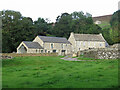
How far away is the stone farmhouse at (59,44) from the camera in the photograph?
72894 mm

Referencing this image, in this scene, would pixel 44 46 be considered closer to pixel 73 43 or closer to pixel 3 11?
pixel 73 43

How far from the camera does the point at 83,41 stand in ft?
296

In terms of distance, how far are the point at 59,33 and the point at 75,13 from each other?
2994 cm

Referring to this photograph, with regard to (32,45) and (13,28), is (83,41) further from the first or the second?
(13,28)

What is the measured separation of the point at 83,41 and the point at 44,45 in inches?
824

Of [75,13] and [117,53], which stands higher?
[75,13]

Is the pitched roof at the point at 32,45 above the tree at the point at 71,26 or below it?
below

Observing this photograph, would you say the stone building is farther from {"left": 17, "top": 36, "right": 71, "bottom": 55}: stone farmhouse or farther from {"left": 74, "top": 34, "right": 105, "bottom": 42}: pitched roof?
{"left": 17, "top": 36, "right": 71, "bottom": 55}: stone farmhouse

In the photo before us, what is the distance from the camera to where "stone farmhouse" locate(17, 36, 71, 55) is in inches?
2830

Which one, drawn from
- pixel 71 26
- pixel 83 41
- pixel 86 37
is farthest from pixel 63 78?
pixel 71 26

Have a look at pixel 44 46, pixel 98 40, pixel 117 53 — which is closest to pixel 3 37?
pixel 44 46

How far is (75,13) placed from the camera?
150m

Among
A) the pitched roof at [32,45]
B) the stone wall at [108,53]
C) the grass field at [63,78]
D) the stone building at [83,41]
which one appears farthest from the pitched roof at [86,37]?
the grass field at [63,78]

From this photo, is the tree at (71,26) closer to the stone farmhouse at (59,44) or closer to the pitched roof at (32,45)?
the stone farmhouse at (59,44)
